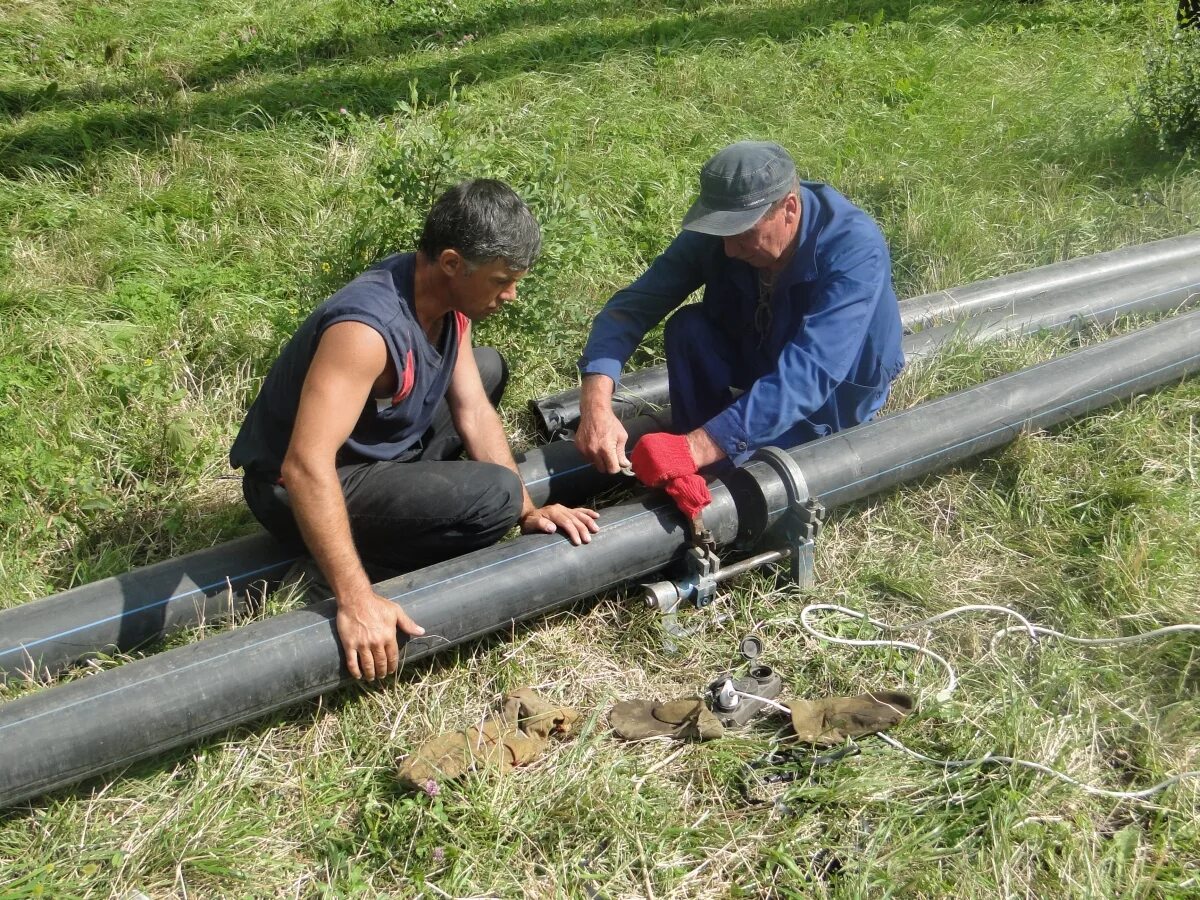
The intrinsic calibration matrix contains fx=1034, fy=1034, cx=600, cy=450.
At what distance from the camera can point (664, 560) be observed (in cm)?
339

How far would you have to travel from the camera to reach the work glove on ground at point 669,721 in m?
2.97

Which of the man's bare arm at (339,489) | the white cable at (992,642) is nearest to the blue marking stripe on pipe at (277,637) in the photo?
the man's bare arm at (339,489)

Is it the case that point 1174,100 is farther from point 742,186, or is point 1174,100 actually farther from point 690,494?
point 690,494

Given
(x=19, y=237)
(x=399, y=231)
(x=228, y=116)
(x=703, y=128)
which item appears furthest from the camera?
(x=703, y=128)

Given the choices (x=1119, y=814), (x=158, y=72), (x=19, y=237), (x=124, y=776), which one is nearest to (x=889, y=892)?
(x=1119, y=814)

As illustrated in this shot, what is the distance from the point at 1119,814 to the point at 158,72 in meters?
7.17

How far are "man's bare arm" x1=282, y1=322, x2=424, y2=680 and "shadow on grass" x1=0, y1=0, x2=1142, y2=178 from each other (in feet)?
10.7

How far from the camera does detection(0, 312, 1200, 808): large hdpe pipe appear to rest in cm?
260

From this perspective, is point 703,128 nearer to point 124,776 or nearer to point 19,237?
point 19,237

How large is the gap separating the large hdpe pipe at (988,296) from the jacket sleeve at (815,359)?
0.96 metres

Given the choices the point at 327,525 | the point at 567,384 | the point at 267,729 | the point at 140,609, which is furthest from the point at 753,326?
the point at 140,609

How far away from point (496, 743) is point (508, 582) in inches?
18.9

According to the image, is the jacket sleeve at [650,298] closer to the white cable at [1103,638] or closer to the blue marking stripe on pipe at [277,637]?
the blue marking stripe on pipe at [277,637]

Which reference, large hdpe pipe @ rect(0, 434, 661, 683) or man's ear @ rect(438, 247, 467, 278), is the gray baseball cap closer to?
man's ear @ rect(438, 247, 467, 278)
